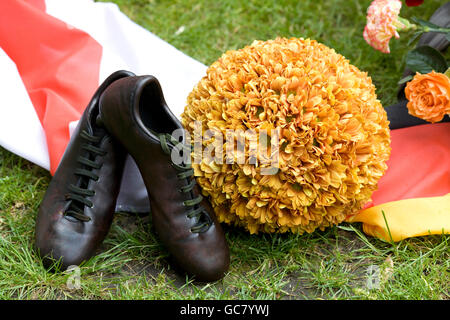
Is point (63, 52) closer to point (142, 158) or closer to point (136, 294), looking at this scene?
point (142, 158)

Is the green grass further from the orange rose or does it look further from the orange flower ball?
the orange rose

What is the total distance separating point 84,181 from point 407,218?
3.09ft

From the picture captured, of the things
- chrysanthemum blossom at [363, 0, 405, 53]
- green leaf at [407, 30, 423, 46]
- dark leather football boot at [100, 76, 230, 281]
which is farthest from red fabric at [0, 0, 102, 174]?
green leaf at [407, 30, 423, 46]

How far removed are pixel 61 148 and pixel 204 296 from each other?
67 centimetres

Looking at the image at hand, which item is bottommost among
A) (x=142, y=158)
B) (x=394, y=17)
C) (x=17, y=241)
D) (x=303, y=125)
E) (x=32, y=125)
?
(x=17, y=241)

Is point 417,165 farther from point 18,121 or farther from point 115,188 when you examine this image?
point 18,121

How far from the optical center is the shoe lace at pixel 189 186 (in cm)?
129

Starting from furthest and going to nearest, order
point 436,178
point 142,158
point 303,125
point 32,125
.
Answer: point 32,125 → point 436,178 → point 142,158 → point 303,125

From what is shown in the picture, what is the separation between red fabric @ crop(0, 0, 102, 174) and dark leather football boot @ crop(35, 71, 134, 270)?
281mm

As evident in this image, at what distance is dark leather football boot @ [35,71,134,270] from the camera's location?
51.8 inches

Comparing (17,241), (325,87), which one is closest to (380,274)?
(325,87)

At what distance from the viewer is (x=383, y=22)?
1.64 meters

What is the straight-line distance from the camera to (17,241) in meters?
1.41

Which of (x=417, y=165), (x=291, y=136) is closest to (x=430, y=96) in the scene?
(x=417, y=165)
